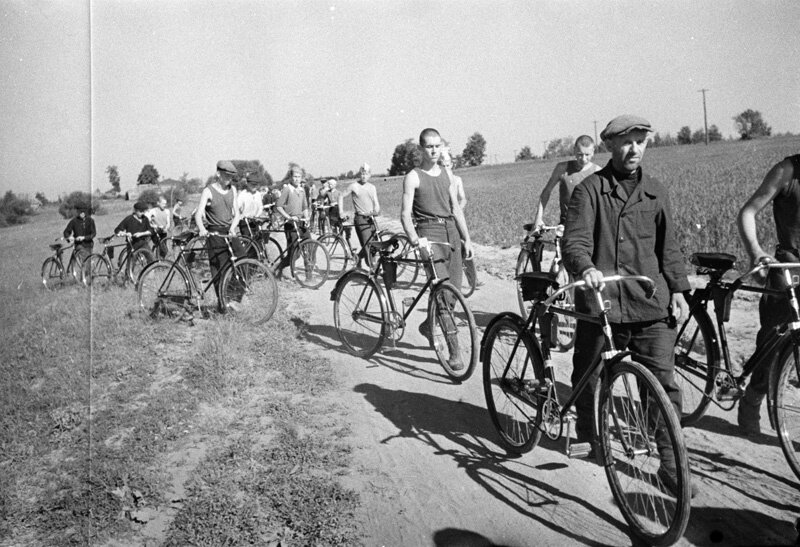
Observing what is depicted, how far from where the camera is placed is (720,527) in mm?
3035

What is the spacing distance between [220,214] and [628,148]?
6.59 metres

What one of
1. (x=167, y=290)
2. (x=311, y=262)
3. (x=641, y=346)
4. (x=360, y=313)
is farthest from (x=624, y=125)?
(x=311, y=262)

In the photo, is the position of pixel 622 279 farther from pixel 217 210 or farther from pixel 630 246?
pixel 217 210

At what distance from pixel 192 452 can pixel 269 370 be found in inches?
67.1

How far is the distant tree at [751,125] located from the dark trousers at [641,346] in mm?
79856

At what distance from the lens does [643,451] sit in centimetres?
295

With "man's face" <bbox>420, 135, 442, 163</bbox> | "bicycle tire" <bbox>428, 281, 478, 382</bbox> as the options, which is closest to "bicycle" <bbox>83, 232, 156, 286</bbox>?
"man's face" <bbox>420, 135, 442, 163</bbox>

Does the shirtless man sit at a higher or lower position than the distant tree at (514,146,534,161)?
lower

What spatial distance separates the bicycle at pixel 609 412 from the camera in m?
2.81

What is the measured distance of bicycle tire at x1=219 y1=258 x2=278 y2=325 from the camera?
7.90m

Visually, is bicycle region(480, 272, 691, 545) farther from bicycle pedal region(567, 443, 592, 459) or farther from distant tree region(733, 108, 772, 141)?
distant tree region(733, 108, 772, 141)

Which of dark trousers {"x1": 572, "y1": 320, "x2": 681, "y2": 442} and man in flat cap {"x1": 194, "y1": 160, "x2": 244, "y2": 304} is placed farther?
man in flat cap {"x1": 194, "y1": 160, "x2": 244, "y2": 304}

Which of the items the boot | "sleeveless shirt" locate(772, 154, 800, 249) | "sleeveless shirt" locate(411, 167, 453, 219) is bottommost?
the boot

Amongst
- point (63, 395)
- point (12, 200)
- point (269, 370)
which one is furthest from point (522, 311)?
point (12, 200)
